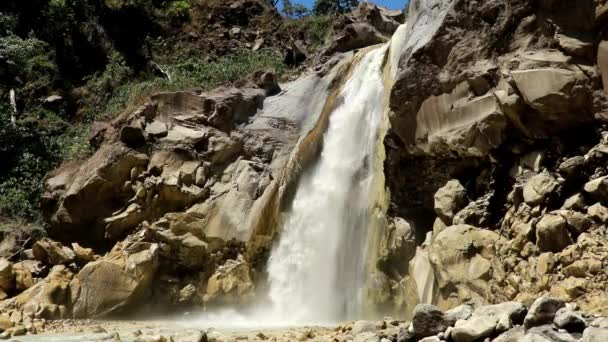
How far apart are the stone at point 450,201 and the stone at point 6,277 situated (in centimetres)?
1028

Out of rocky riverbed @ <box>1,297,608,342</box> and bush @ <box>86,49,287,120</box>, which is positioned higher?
bush @ <box>86,49,287,120</box>

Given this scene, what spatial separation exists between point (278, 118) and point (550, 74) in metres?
9.56

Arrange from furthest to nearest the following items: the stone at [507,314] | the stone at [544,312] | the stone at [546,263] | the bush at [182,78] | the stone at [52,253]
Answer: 1. the bush at [182,78]
2. the stone at [52,253]
3. the stone at [546,263]
4. the stone at [507,314]
5. the stone at [544,312]

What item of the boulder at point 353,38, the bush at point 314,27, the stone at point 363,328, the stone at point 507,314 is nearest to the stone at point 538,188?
the stone at point 507,314

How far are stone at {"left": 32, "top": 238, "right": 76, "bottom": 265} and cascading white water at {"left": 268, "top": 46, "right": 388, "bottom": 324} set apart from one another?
522 cm

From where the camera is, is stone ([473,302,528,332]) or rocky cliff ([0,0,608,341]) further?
rocky cliff ([0,0,608,341])

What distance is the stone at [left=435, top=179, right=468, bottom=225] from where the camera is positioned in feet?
39.7

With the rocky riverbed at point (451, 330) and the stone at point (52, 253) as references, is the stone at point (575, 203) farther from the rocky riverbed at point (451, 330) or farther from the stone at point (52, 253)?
the stone at point (52, 253)

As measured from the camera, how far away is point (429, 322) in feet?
26.0

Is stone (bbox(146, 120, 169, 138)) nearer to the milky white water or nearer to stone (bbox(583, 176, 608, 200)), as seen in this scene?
the milky white water

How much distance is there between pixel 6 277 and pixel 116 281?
8.51 ft

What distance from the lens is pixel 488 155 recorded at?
1173 centimetres

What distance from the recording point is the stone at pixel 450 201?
12.1m

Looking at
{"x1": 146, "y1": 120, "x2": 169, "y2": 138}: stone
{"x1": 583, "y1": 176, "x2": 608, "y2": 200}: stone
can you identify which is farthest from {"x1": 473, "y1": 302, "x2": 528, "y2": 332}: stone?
{"x1": 146, "y1": 120, "x2": 169, "y2": 138}: stone
